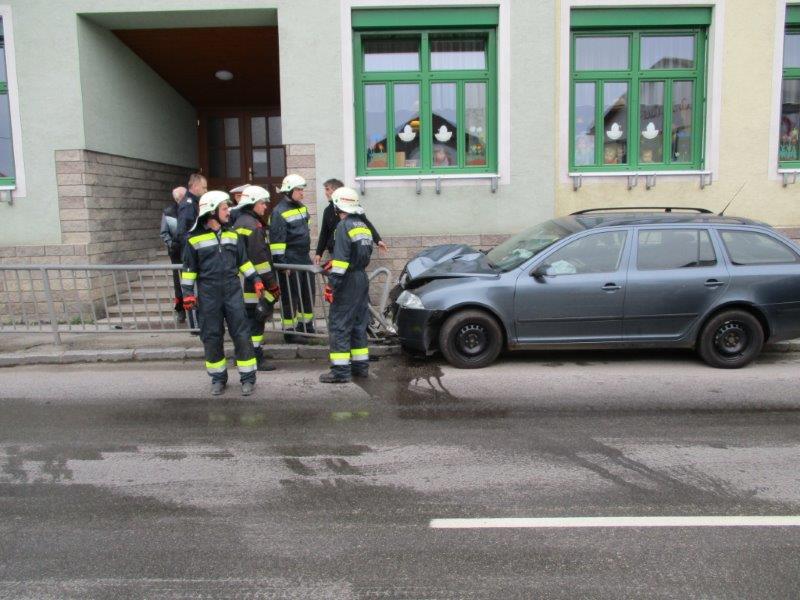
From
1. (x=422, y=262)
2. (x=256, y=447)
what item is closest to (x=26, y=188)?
(x=422, y=262)

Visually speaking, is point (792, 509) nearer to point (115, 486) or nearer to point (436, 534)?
point (436, 534)

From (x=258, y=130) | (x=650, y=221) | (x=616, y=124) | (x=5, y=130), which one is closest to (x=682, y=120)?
(x=616, y=124)

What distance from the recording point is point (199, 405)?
623 centimetres

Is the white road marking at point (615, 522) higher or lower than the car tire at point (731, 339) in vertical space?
lower

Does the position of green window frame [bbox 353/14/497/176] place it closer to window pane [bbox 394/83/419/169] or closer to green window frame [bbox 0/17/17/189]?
window pane [bbox 394/83/419/169]

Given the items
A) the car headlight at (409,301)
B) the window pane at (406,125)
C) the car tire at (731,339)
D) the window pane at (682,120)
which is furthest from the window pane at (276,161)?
the car tire at (731,339)

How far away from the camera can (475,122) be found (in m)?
10.7

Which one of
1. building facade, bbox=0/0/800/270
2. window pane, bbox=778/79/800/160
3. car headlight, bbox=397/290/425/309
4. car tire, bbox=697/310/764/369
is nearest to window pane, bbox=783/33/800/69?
building facade, bbox=0/0/800/270

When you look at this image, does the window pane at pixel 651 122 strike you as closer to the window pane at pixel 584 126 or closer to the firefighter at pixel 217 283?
the window pane at pixel 584 126

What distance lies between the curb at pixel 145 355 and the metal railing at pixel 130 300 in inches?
8.9

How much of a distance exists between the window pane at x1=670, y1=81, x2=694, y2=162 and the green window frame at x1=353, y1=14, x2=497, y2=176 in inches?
115

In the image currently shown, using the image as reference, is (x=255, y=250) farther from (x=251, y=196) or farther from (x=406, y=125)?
(x=406, y=125)

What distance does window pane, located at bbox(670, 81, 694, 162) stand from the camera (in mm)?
10828

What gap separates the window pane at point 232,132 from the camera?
14086mm
